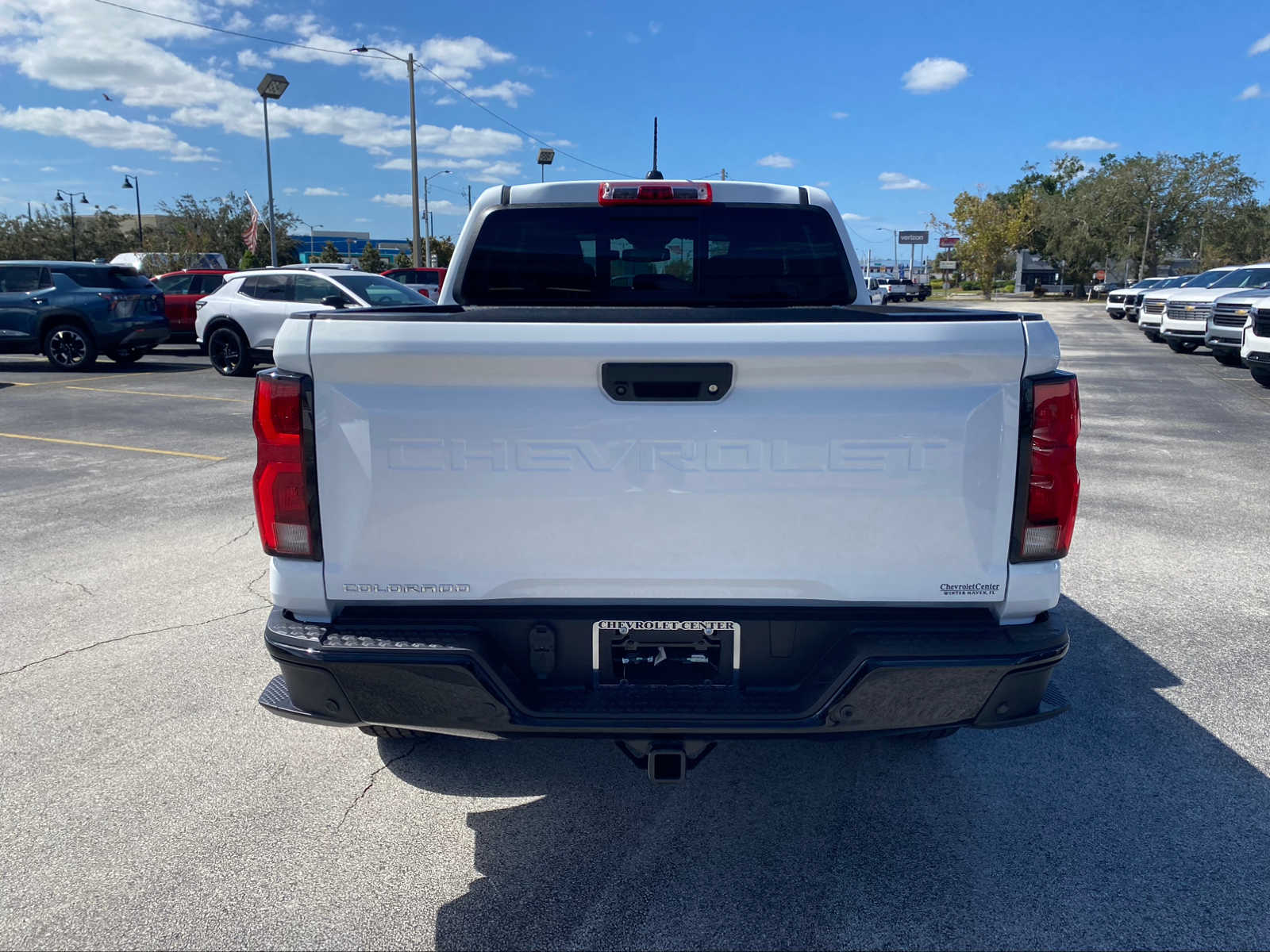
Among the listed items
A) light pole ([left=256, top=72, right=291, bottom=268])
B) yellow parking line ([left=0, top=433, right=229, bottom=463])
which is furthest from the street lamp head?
yellow parking line ([left=0, top=433, right=229, bottom=463])

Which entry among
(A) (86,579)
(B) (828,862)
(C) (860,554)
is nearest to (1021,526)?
(C) (860,554)

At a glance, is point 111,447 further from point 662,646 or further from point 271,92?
point 271,92

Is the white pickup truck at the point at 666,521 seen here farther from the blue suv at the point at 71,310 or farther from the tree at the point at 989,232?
the tree at the point at 989,232

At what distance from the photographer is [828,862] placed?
310cm

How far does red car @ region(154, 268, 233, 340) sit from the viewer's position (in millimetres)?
21955

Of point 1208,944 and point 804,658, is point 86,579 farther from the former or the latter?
point 1208,944

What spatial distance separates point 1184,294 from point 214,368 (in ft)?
72.2

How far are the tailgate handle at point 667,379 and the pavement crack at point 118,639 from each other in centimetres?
366

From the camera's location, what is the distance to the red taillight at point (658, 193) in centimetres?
412

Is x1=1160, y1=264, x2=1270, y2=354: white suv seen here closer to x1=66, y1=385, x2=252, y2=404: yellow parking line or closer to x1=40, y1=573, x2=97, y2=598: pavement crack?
x1=66, y1=385, x2=252, y2=404: yellow parking line

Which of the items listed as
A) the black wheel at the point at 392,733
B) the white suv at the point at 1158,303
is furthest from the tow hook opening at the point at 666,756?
the white suv at the point at 1158,303

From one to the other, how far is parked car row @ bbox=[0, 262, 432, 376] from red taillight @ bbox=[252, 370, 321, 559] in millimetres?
14465

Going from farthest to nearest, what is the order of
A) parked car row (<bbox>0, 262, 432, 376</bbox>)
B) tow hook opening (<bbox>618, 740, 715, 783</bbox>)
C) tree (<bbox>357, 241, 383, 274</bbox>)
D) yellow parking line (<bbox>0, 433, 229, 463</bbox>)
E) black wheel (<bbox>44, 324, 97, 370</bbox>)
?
1. tree (<bbox>357, 241, 383, 274</bbox>)
2. black wheel (<bbox>44, 324, 97, 370</bbox>)
3. parked car row (<bbox>0, 262, 432, 376</bbox>)
4. yellow parking line (<bbox>0, 433, 229, 463</bbox>)
5. tow hook opening (<bbox>618, 740, 715, 783</bbox>)

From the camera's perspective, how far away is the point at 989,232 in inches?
3194
